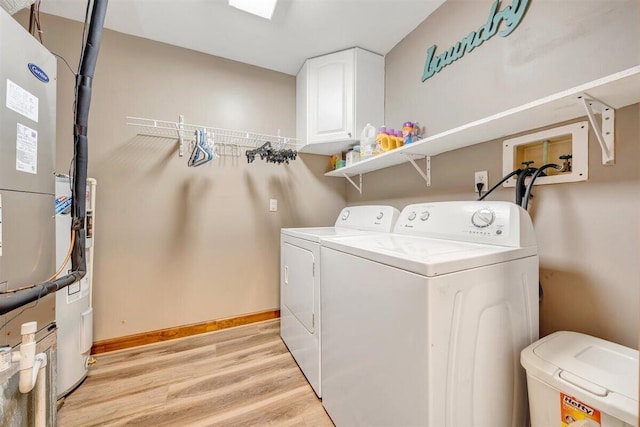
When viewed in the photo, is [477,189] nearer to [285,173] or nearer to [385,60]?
[385,60]

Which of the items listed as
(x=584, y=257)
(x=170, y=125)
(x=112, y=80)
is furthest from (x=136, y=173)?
(x=584, y=257)

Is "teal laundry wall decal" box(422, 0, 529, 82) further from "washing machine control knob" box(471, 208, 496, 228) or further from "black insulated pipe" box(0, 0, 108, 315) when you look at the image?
"black insulated pipe" box(0, 0, 108, 315)

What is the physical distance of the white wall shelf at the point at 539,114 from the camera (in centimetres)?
73

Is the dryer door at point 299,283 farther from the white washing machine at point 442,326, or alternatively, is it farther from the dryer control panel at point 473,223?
the dryer control panel at point 473,223

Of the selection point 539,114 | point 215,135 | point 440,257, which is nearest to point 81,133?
point 215,135

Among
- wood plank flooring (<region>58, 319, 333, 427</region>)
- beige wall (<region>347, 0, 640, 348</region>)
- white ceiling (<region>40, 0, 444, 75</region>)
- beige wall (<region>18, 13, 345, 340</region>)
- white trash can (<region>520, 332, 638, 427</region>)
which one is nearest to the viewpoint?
white trash can (<region>520, 332, 638, 427</region>)

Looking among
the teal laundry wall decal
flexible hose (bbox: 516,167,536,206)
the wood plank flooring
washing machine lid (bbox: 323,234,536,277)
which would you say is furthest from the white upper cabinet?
the wood plank flooring

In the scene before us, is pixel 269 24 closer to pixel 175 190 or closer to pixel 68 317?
pixel 175 190

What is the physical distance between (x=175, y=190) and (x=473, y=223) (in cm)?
217

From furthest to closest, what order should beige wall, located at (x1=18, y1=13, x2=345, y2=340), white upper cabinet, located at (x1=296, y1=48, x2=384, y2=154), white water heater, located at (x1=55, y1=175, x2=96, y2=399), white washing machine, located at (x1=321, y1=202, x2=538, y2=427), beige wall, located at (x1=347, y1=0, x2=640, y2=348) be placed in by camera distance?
white upper cabinet, located at (x1=296, y1=48, x2=384, y2=154)
beige wall, located at (x1=18, y1=13, x2=345, y2=340)
white water heater, located at (x1=55, y1=175, x2=96, y2=399)
beige wall, located at (x1=347, y1=0, x2=640, y2=348)
white washing machine, located at (x1=321, y1=202, x2=538, y2=427)

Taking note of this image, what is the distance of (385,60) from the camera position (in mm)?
2125

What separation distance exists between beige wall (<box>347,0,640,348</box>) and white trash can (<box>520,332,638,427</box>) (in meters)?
0.19

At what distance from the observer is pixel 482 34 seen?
1.33m

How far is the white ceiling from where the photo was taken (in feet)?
5.30
